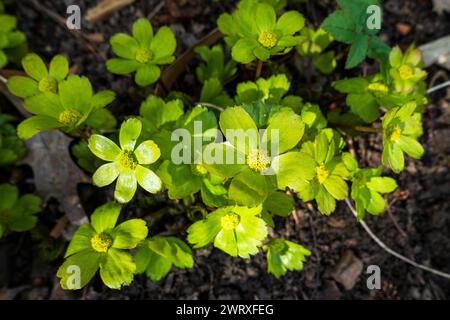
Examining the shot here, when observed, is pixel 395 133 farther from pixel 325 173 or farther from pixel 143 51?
pixel 143 51

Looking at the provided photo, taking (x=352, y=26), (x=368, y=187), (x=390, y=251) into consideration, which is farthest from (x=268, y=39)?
(x=390, y=251)

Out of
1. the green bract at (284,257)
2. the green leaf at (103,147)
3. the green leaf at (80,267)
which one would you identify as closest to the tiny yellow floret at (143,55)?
Answer: the green leaf at (103,147)

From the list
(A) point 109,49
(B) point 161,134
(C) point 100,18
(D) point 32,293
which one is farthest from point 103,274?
(C) point 100,18

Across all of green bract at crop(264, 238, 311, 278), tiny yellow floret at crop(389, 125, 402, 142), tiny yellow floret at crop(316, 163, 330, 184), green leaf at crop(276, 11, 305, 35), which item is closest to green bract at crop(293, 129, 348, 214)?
tiny yellow floret at crop(316, 163, 330, 184)

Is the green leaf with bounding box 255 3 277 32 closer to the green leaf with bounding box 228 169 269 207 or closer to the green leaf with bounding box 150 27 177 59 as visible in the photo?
the green leaf with bounding box 150 27 177 59

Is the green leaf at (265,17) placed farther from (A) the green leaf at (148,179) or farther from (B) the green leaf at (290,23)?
(A) the green leaf at (148,179)
